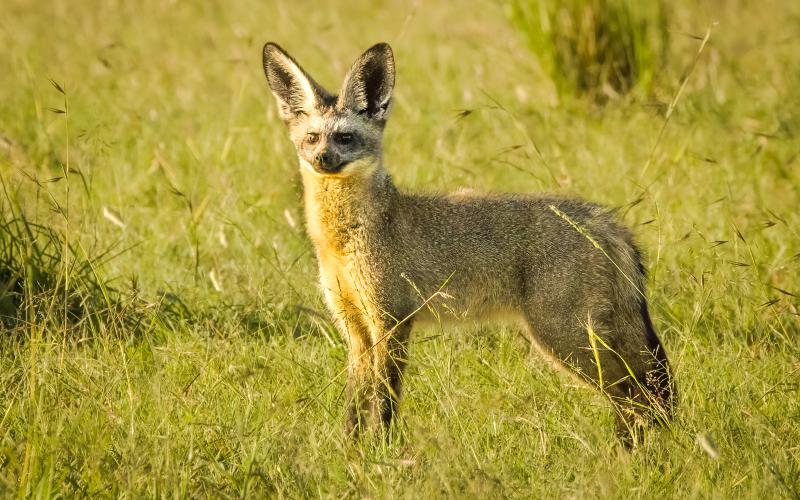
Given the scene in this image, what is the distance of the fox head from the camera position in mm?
4754

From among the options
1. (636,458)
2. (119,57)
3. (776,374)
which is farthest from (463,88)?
(636,458)

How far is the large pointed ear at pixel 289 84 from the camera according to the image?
16.0ft

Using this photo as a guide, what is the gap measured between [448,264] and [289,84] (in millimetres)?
1206

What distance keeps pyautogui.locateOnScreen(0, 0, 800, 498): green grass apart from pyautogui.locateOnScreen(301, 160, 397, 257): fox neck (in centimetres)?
38

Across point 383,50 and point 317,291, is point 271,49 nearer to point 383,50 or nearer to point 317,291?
point 383,50

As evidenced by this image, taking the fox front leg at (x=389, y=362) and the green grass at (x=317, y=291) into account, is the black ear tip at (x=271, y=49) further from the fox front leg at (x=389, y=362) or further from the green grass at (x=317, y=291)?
the fox front leg at (x=389, y=362)

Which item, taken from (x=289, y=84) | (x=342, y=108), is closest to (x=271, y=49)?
(x=289, y=84)

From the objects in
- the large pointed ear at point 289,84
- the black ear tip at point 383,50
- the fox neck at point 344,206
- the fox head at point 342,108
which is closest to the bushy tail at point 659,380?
the fox neck at point 344,206

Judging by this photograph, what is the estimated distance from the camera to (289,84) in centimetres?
503

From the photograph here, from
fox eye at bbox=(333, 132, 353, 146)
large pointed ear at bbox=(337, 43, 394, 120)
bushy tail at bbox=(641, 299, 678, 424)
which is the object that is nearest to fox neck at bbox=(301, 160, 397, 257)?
fox eye at bbox=(333, 132, 353, 146)

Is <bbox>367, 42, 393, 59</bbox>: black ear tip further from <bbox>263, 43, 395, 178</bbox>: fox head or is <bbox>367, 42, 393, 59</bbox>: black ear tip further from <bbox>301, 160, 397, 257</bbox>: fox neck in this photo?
<bbox>301, 160, 397, 257</bbox>: fox neck

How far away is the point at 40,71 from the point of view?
29.4 ft

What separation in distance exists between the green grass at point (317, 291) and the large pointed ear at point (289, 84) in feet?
2.54

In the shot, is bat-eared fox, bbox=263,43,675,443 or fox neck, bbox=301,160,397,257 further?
fox neck, bbox=301,160,397,257
